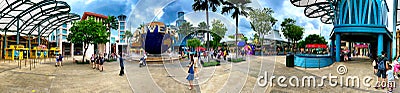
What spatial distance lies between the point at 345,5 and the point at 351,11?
84 centimetres

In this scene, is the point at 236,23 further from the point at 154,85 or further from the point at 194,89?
the point at 154,85

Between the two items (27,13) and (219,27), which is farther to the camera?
(27,13)

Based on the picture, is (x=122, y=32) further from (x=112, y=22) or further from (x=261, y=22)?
(x=261, y=22)

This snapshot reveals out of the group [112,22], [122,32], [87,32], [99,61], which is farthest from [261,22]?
[122,32]

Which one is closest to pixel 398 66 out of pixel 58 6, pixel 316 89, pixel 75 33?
pixel 316 89

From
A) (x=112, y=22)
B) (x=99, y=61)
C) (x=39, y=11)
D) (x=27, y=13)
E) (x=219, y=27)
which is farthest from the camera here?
(x=112, y=22)

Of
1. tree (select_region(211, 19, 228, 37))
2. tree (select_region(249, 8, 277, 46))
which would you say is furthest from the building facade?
tree (select_region(249, 8, 277, 46))

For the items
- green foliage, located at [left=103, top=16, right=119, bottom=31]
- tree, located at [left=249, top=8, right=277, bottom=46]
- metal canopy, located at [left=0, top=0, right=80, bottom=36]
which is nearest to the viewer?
tree, located at [left=249, top=8, right=277, bottom=46]

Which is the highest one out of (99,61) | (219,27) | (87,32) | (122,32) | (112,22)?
(112,22)

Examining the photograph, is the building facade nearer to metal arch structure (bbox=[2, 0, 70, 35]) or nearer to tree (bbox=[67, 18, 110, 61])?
tree (bbox=[67, 18, 110, 61])

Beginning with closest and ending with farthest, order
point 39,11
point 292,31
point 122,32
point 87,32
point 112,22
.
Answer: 1. point 87,32
2. point 39,11
3. point 112,22
4. point 292,31
5. point 122,32

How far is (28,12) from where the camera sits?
1334 inches

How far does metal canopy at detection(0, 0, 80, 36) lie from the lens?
29.8 meters

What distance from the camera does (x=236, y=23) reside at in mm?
6008
